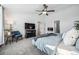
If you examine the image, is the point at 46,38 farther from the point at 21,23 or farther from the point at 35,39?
the point at 21,23

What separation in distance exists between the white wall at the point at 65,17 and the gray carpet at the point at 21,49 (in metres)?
0.41

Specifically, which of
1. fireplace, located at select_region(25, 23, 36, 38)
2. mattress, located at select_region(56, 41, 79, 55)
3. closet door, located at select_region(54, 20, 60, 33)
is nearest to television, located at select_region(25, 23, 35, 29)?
fireplace, located at select_region(25, 23, 36, 38)

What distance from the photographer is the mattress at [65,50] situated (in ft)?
4.90

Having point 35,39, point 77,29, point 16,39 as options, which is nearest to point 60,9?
point 77,29

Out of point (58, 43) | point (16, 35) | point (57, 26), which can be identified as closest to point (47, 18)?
point (57, 26)

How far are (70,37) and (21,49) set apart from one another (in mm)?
723

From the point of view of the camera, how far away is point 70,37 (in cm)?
165

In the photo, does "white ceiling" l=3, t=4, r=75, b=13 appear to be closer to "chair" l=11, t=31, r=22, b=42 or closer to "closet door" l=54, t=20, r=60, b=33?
"closet door" l=54, t=20, r=60, b=33

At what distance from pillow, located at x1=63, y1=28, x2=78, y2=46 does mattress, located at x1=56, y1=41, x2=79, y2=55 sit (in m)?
0.07

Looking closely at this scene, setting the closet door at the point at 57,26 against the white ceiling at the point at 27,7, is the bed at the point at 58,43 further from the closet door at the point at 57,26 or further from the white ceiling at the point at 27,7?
the white ceiling at the point at 27,7

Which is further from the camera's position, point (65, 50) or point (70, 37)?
point (70, 37)

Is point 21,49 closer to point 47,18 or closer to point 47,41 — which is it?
point 47,41

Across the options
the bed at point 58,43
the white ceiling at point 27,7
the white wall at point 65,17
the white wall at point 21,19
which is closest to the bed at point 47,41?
the bed at point 58,43

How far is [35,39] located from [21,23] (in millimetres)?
312
